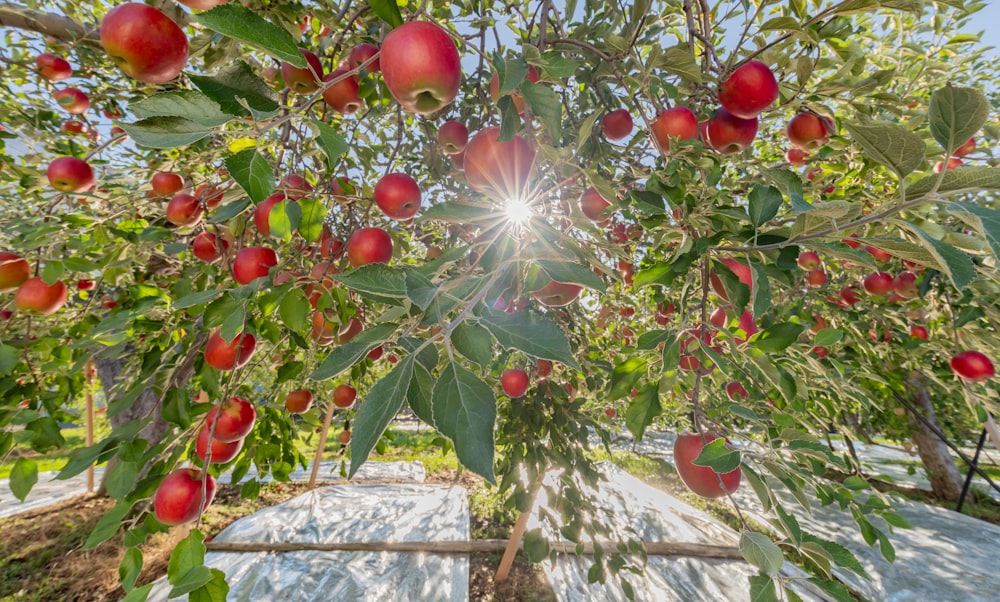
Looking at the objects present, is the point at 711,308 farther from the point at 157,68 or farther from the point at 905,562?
the point at 905,562

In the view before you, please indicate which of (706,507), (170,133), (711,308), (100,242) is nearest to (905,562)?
(706,507)

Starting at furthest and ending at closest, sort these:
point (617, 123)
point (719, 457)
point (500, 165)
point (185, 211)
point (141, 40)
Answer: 1. point (617, 123)
2. point (185, 211)
3. point (500, 165)
4. point (141, 40)
5. point (719, 457)

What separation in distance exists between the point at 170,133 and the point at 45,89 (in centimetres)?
316

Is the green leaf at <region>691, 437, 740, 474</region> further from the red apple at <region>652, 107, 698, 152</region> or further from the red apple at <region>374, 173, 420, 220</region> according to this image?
the red apple at <region>374, 173, 420, 220</region>

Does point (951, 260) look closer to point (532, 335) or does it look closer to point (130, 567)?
point (532, 335)

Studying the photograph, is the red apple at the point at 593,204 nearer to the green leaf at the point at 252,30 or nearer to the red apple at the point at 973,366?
the green leaf at the point at 252,30

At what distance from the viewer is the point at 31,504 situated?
434 cm

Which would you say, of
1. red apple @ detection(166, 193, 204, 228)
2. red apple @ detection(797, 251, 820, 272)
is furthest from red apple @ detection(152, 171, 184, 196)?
red apple @ detection(797, 251, 820, 272)

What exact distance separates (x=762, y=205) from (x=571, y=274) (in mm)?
323

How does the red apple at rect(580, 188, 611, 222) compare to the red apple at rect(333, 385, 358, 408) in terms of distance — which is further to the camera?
the red apple at rect(333, 385, 358, 408)

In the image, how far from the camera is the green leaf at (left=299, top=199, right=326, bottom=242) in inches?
32.1

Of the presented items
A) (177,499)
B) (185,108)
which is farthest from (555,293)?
(177,499)

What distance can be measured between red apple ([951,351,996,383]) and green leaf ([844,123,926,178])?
80.5 inches

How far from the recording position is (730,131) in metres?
0.98
